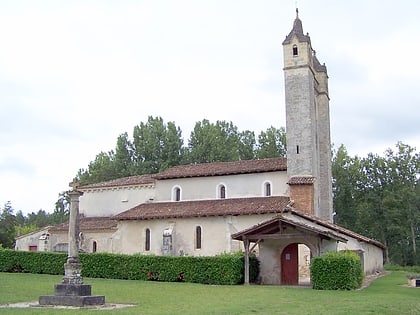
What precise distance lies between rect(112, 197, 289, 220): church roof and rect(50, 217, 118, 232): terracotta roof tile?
250cm

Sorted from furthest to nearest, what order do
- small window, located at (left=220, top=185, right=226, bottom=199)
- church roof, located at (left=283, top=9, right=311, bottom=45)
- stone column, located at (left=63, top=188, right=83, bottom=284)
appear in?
small window, located at (left=220, top=185, right=226, bottom=199)
church roof, located at (left=283, top=9, right=311, bottom=45)
stone column, located at (left=63, top=188, right=83, bottom=284)

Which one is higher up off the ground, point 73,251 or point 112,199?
point 112,199

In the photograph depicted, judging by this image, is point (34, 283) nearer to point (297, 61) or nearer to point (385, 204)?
point (297, 61)

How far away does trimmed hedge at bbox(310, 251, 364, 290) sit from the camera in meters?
25.5

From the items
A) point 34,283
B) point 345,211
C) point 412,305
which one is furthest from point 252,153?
point 412,305

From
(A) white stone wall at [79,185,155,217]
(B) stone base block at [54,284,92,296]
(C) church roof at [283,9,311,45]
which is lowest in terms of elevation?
(B) stone base block at [54,284,92,296]

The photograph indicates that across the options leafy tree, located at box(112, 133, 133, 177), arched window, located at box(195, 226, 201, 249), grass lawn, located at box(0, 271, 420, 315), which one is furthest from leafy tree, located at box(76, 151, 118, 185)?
grass lawn, located at box(0, 271, 420, 315)

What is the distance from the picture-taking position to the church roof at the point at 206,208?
1409 inches

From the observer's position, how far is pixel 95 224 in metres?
43.5

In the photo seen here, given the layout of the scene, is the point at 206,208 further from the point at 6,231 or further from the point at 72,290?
the point at 6,231

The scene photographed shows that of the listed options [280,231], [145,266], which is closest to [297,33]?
[280,231]

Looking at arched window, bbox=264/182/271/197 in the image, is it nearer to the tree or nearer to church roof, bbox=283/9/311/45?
church roof, bbox=283/9/311/45

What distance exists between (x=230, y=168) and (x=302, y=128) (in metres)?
6.39

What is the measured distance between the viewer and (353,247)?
3634 centimetres
